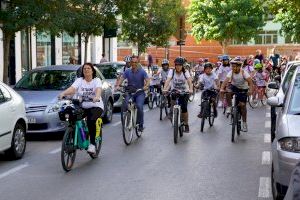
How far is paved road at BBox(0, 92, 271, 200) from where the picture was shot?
23.6 ft

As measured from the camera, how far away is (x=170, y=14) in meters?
36.8

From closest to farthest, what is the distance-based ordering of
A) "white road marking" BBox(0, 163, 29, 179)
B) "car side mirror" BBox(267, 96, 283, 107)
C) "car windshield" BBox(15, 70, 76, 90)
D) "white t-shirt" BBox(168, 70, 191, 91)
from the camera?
"car side mirror" BBox(267, 96, 283, 107), "white road marking" BBox(0, 163, 29, 179), "white t-shirt" BBox(168, 70, 191, 91), "car windshield" BBox(15, 70, 76, 90)

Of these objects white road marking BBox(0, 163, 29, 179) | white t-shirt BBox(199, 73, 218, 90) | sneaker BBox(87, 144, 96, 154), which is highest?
white t-shirt BBox(199, 73, 218, 90)

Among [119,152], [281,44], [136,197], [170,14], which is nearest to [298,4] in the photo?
[119,152]

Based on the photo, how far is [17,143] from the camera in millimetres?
9547

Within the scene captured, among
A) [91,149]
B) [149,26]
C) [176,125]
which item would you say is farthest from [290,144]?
[149,26]

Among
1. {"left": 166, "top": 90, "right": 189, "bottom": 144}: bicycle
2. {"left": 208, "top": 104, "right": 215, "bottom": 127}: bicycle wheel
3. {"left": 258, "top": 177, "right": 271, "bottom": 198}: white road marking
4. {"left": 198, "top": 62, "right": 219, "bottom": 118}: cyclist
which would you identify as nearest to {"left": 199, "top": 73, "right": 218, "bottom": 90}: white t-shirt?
{"left": 198, "top": 62, "right": 219, "bottom": 118}: cyclist

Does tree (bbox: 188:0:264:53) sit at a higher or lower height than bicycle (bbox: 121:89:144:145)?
higher

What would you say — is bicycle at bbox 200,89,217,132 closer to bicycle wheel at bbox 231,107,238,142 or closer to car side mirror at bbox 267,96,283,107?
bicycle wheel at bbox 231,107,238,142

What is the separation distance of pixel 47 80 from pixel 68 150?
4902 mm

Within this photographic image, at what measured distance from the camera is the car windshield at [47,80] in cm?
1312

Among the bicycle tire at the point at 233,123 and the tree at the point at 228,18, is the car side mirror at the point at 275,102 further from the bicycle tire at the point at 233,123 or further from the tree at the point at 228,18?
the tree at the point at 228,18

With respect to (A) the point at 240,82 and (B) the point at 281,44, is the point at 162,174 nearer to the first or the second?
(A) the point at 240,82

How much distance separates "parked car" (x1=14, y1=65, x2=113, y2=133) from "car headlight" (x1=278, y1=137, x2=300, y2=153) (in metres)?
6.31
